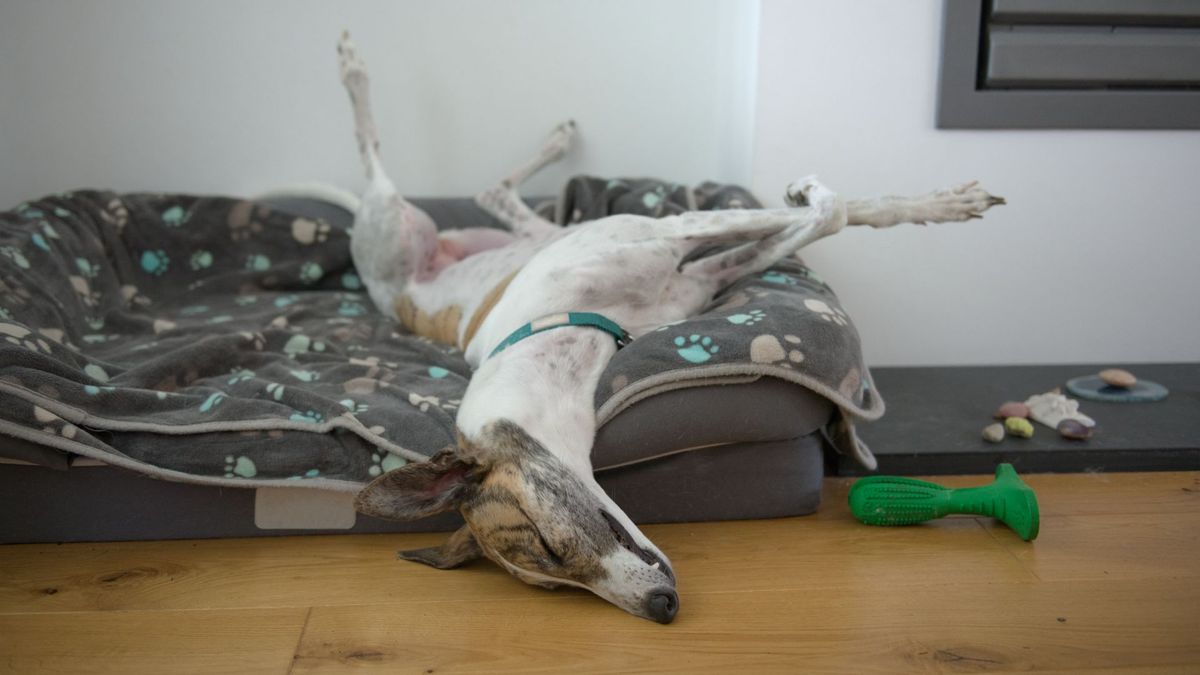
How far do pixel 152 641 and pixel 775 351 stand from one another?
1467 millimetres

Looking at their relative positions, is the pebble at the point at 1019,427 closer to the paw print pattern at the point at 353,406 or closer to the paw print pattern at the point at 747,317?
the paw print pattern at the point at 747,317

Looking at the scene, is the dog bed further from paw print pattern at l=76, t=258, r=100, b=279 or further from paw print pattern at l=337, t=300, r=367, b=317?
paw print pattern at l=337, t=300, r=367, b=317

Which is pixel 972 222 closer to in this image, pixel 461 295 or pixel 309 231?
pixel 461 295

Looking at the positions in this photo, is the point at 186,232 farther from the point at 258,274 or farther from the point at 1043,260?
the point at 1043,260

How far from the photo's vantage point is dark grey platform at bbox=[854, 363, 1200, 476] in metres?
2.81

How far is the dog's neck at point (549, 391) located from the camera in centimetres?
206

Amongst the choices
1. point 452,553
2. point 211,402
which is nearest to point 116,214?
point 211,402

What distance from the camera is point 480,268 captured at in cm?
339

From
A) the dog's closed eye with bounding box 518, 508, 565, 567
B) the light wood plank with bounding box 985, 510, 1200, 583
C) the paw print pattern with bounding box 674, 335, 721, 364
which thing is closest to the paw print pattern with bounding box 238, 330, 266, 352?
the paw print pattern with bounding box 674, 335, 721, 364

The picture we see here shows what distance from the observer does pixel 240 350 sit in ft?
9.85

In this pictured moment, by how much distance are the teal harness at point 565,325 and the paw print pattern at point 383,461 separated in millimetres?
329

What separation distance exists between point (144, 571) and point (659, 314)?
141 centimetres

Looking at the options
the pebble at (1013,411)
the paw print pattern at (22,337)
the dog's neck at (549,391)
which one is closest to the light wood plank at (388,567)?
the dog's neck at (549,391)

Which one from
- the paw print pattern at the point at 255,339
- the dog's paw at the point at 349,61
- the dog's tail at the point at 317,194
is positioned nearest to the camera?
the paw print pattern at the point at 255,339
